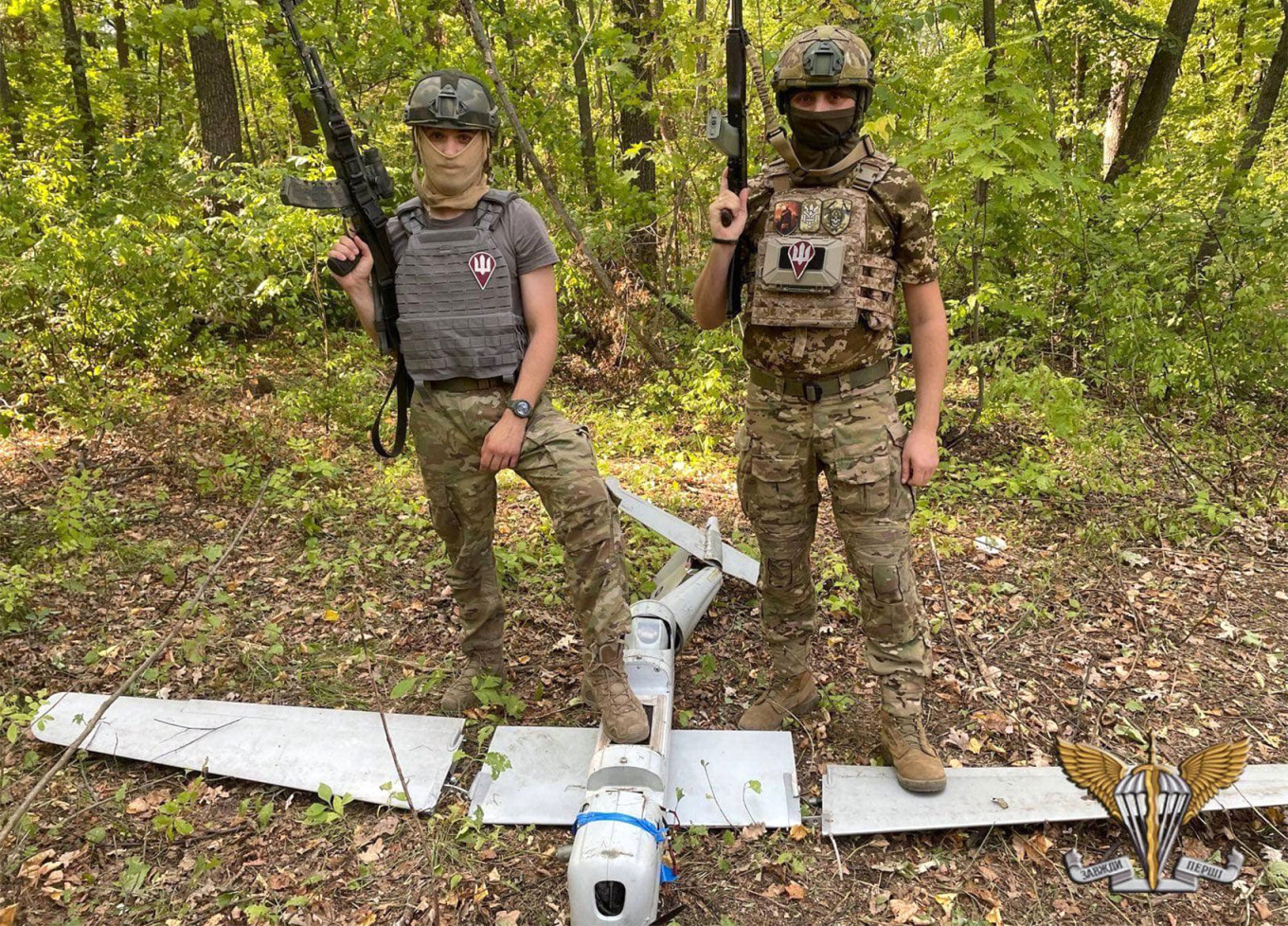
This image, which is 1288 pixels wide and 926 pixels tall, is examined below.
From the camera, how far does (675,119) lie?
7016mm

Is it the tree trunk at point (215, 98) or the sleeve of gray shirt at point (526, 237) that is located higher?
the tree trunk at point (215, 98)

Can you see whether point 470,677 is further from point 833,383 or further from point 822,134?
point 822,134

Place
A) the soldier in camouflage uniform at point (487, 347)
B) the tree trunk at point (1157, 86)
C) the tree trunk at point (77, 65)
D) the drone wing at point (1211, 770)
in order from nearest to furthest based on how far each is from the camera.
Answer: the drone wing at point (1211, 770), the soldier in camouflage uniform at point (487, 347), the tree trunk at point (1157, 86), the tree trunk at point (77, 65)

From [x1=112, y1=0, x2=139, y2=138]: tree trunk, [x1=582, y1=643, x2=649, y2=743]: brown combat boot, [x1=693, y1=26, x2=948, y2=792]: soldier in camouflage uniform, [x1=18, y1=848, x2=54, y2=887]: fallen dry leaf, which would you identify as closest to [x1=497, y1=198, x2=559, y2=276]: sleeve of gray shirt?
[x1=693, y1=26, x2=948, y2=792]: soldier in camouflage uniform

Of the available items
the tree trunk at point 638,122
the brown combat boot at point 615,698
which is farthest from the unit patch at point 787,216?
the tree trunk at point 638,122

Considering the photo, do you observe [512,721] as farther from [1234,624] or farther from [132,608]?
[1234,624]

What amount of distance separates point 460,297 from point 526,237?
0.34 metres

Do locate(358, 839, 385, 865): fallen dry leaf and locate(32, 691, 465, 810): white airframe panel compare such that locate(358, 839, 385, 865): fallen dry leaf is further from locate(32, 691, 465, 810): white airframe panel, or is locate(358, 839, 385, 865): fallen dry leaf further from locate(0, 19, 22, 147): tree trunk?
locate(0, 19, 22, 147): tree trunk

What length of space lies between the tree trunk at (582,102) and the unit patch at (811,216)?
4701 mm

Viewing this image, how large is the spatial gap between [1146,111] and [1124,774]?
8866mm

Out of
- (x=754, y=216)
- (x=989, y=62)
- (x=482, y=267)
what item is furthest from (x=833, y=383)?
(x=989, y=62)

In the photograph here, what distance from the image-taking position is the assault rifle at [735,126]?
2729 mm

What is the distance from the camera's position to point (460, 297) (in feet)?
9.47

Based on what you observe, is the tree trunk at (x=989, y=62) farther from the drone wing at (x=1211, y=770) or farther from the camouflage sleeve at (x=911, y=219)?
the drone wing at (x=1211, y=770)
